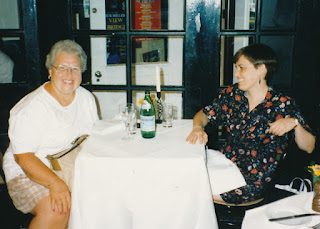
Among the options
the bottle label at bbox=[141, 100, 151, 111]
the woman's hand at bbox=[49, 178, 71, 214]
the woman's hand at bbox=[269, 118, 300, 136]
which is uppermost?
the bottle label at bbox=[141, 100, 151, 111]

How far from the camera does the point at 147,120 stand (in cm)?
182

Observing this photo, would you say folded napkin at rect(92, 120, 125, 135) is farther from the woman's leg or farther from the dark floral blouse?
the dark floral blouse

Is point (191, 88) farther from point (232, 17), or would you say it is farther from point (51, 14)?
point (51, 14)

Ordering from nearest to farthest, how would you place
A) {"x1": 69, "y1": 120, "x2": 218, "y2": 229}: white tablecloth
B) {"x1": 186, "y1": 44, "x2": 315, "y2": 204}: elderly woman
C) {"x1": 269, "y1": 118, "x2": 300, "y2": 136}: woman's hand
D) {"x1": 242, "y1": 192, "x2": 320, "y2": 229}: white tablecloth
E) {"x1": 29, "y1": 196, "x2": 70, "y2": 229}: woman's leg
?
{"x1": 242, "y1": 192, "x2": 320, "y2": 229}: white tablecloth, {"x1": 69, "y1": 120, "x2": 218, "y2": 229}: white tablecloth, {"x1": 29, "y1": 196, "x2": 70, "y2": 229}: woman's leg, {"x1": 269, "y1": 118, "x2": 300, "y2": 136}: woman's hand, {"x1": 186, "y1": 44, "x2": 315, "y2": 204}: elderly woman

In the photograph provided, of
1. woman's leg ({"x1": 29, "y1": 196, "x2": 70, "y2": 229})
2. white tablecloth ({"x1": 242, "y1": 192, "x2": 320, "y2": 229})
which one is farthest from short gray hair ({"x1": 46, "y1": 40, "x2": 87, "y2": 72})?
white tablecloth ({"x1": 242, "y1": 192, "x2": 320, "y2": 229})

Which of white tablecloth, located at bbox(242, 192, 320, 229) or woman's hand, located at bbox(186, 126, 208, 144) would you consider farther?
woman's hand, located at bbox(186, 126, 208, 144)

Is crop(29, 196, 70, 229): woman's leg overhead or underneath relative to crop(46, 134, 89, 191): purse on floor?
underneath

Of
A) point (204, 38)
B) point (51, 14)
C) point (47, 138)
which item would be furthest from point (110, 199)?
point (51, 14)

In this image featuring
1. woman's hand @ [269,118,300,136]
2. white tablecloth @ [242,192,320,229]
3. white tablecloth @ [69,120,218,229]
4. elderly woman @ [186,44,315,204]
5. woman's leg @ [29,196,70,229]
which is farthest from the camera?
elderly woman @ [186,44,315,204]

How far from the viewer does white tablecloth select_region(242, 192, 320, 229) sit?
4.16ft

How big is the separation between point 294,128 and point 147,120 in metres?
0.87

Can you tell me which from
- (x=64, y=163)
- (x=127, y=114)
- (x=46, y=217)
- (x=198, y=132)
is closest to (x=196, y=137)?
(x=198, y=132)

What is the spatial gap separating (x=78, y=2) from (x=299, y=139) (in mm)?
1894

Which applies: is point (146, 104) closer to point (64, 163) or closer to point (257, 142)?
point (64, 163)
